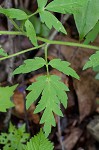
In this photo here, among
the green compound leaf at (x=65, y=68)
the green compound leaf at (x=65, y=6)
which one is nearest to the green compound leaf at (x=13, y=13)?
the green compound leaf at (x=65, y=6)

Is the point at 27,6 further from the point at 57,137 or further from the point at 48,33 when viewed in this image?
the point at 57,137

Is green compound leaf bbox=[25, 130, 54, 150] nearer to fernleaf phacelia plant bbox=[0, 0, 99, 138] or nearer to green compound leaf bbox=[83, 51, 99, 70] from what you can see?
fernleaf phacelia plant bbox=[0, 0, 99, 138]

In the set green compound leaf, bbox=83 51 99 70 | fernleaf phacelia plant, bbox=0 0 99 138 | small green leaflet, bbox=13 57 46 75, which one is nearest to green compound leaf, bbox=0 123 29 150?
fernleaf phacelia plant, bbox=0 0 99 138

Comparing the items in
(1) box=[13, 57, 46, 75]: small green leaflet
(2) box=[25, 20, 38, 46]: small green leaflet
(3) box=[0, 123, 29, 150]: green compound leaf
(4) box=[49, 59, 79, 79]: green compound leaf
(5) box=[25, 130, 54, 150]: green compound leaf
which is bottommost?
(3) box=[0, 123, 29, 150]: green compound leaf

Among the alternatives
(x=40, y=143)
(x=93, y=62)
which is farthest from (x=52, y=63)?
(x=40, y=143)

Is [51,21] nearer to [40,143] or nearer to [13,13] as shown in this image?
[13,13]

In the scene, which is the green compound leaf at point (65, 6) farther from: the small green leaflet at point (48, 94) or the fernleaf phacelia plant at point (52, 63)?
the small green leaflet at point (48, 94)

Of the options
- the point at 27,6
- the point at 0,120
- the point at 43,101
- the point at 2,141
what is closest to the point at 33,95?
the point at 43,101
